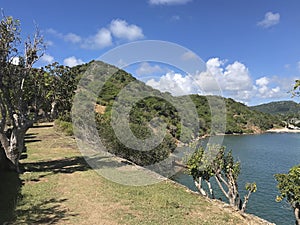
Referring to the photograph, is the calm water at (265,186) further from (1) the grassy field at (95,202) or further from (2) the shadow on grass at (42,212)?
(2) the shadow on grass at (42,212)

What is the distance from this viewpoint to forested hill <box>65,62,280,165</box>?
115ft

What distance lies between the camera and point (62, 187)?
1480cm

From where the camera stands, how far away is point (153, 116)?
73.4 m

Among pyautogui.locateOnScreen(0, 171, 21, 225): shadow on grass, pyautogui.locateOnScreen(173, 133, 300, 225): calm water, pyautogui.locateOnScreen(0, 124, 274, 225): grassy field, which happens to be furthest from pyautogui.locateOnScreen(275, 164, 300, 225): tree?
pyautogui.locateOnScreen(0, 171, 21, 225): shadow on grass

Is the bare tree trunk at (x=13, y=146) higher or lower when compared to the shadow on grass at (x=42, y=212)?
higher

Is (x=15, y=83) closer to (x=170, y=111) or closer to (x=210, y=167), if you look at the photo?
(x=210, y=167)

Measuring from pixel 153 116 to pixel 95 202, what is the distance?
60751 mm

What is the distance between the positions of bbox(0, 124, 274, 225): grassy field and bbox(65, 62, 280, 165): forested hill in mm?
7865

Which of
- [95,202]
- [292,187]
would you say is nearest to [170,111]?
[292,187]

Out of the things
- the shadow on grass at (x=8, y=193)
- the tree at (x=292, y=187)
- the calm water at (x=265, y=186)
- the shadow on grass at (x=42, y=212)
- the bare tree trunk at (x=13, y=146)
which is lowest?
the calm water at (x=265, y=186)

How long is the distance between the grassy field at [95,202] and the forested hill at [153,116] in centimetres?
787

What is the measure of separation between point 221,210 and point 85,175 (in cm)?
891

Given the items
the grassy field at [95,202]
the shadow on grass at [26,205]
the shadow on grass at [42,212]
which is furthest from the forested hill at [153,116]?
the shadow on grass at [42,212]

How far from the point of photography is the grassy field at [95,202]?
434 inches
